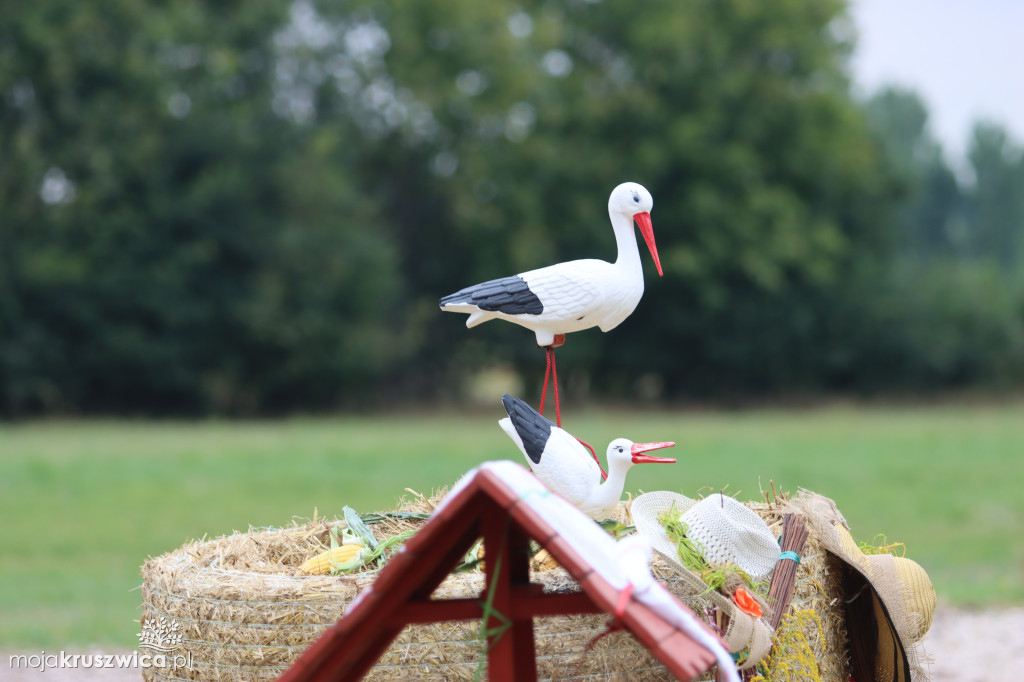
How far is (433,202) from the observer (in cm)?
2520

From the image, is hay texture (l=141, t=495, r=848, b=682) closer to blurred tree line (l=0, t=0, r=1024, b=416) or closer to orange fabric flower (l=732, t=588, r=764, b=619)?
orange fabric flower (l=732, t=588, r=764, b=619)

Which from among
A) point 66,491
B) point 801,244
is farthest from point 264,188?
point 801,244

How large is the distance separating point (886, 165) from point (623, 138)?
7.32 meters

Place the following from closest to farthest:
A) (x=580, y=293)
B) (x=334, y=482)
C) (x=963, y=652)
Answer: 1. (x=580, y=293)
2. (x=963, y=652)
3. (x=334, y=482)

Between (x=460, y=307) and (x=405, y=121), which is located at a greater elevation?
(x=405, y=121)

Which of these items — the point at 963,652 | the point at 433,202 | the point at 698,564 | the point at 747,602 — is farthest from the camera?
the point at 433,202

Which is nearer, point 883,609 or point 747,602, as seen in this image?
point 747,602

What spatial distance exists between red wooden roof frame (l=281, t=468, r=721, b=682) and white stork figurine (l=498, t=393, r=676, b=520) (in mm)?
1206

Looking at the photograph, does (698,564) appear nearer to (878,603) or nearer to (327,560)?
(878,603)

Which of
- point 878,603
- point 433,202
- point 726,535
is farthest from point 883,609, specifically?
point 433,202

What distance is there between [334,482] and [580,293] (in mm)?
9510

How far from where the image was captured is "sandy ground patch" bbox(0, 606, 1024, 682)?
5832mm

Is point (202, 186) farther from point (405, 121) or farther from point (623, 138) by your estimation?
point (623, 138)

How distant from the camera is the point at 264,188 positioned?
2208 cm
